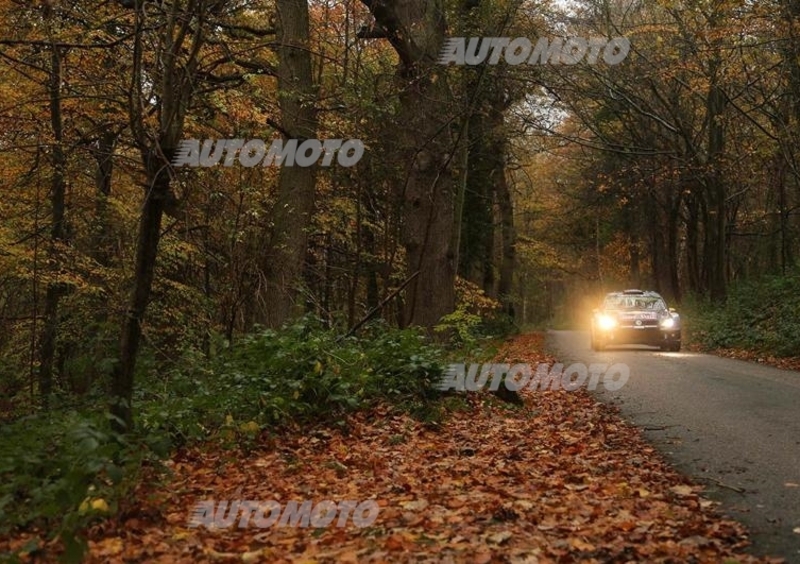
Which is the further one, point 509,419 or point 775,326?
point 775,326

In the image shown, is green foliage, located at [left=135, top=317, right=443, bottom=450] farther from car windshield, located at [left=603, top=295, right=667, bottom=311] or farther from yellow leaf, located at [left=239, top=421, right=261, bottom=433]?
car windshield, located at [left=603, top=295, right=667, bottom=311]

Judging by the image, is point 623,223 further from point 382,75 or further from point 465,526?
point 465,526

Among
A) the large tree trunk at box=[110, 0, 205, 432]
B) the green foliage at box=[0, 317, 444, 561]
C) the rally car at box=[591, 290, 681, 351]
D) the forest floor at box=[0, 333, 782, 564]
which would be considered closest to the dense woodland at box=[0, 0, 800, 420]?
the large tree trunk at box=[110, 0, 205, 432]

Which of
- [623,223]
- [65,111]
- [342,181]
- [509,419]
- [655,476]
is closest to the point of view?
[655,476]

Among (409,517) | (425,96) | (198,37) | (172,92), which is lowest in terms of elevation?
(409,517)

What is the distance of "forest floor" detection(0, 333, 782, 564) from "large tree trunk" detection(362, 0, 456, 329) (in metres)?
5.13

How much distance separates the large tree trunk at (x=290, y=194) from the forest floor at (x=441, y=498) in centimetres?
467

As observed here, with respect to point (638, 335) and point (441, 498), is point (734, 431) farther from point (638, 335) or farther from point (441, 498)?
point (638, 335)

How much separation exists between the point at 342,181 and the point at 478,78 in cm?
644

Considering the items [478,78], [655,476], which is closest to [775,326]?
[478,78]

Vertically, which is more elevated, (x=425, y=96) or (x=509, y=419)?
(x=425, y=96)

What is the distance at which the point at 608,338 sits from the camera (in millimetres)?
19000

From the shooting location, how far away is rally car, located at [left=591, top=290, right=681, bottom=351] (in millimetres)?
19031

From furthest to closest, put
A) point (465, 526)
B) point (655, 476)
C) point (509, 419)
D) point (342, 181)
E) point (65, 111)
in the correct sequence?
point (342, 181), point (65, 111), point (509, 419), point (655, 476), point (465, 526)
